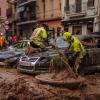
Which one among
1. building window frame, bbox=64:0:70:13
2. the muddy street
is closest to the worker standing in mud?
the muddy street

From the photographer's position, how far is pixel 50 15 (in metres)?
38.1

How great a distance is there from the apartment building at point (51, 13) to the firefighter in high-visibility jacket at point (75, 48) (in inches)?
900

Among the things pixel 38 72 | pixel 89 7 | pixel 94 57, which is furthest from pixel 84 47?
pixel 89 7

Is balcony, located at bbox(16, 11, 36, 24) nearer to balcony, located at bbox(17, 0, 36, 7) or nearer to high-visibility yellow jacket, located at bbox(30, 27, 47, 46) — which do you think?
balcony, located at bbox(17, 0, 36, 7)

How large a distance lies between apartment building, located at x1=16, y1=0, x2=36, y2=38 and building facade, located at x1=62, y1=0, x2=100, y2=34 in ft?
29.0

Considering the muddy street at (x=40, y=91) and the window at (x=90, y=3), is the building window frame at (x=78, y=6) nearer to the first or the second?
the window at (x=90, y=3)

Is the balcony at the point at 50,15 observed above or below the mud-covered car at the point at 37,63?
above

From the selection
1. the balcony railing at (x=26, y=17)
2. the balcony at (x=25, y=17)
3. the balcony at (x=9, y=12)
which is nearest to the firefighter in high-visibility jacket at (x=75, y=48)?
the balcony at (x=25, y=17)

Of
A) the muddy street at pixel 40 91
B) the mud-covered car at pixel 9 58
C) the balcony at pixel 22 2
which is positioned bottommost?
the muddy street at pixel 40 91

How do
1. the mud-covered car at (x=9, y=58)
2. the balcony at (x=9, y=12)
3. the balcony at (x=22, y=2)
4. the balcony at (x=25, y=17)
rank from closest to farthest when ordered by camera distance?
the mud-covered car at (x=9, y=58)
the balcony at (x=25, y=17)
the balcony at (x=22, y=2)
the balcony at (x=9, y=12)

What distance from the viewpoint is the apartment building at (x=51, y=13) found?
3622cm

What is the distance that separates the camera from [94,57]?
12.6m

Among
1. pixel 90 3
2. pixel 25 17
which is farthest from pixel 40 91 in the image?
pixel 25 17

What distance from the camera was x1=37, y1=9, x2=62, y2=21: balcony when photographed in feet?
120
